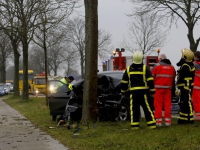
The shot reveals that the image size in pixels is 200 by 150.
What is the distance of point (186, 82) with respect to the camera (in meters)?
9.14

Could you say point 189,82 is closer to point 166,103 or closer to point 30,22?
point 166,103

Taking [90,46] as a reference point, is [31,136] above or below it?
below

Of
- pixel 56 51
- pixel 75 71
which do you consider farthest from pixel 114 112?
pixel 75 71

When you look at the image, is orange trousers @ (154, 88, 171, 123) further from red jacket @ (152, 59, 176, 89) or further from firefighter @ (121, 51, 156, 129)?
firefighter @ (121, 51, 156, 129)

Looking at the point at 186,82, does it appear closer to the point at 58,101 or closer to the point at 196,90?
the point at 196,90

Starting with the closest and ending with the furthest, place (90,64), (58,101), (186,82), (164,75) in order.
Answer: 1. (186,82)
2. (164,75)
3. (90,64)
4. (58,101)

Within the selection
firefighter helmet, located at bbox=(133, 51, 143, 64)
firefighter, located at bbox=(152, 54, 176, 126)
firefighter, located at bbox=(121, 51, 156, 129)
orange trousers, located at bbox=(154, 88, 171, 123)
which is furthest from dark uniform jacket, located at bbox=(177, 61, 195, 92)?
firefighter helmet, located at bbox=(133, 51, 143, 64)

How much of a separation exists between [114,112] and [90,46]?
2.01 meters

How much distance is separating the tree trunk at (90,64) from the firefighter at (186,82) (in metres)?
2.93

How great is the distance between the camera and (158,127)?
9266mm

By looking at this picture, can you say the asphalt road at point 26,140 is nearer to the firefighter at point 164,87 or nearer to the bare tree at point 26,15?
the firefighter at point 164,87

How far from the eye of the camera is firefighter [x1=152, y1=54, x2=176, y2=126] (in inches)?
364

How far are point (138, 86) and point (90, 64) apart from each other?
280cm

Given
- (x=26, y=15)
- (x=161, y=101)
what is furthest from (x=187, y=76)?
(x=26, y=15)
